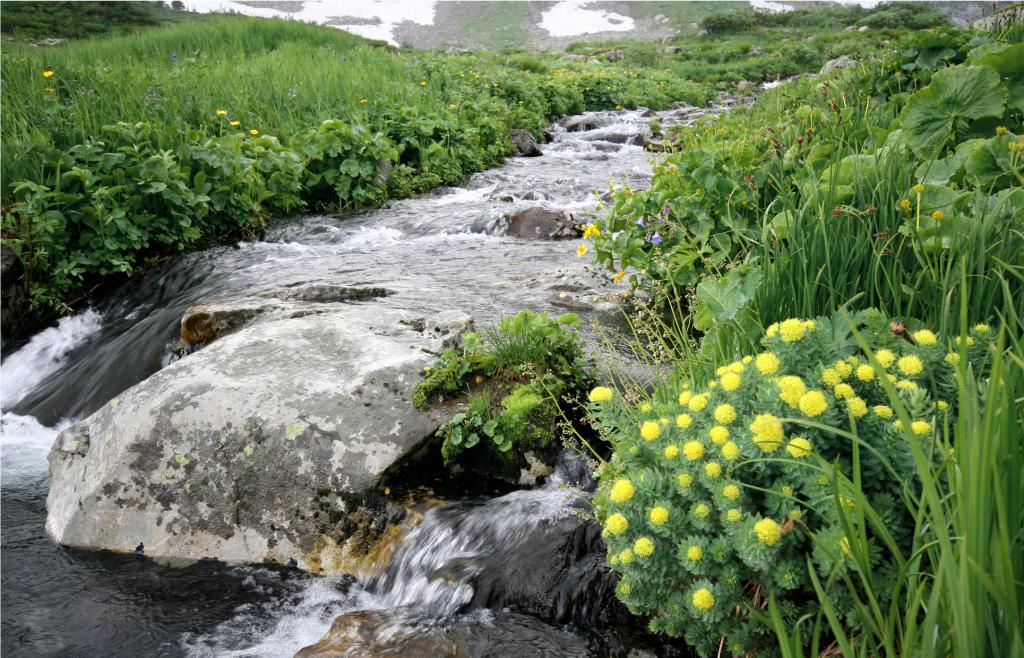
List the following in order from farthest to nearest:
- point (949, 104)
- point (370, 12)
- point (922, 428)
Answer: point (370, 12), point (949, 104), point (922, 428)

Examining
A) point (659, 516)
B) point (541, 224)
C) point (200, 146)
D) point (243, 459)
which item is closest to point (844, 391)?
point (659, 516)

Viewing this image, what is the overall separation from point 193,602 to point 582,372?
210cm

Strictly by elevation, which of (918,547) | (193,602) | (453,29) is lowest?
(193,602)

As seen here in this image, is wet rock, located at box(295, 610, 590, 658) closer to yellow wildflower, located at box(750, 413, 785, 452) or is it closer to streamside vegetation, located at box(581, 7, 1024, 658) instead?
streamside vegetation, located at box(581, 7, 1024, 658)

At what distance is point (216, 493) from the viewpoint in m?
3.33

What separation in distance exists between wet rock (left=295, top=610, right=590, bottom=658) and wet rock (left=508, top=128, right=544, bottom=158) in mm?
10784

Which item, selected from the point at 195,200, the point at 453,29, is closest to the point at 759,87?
the point at 195,200

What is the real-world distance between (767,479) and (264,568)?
241 cm

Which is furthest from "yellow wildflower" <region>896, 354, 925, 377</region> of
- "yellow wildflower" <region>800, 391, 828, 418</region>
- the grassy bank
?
the grassy bank

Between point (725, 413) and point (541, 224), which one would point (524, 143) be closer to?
point (541, 224)

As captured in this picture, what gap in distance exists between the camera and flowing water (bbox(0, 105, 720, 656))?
105 inches

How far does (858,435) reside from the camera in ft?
5.40

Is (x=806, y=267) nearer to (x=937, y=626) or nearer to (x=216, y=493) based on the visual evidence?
(x=937, y=626)

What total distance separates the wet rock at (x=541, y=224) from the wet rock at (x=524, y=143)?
17.1 feet
